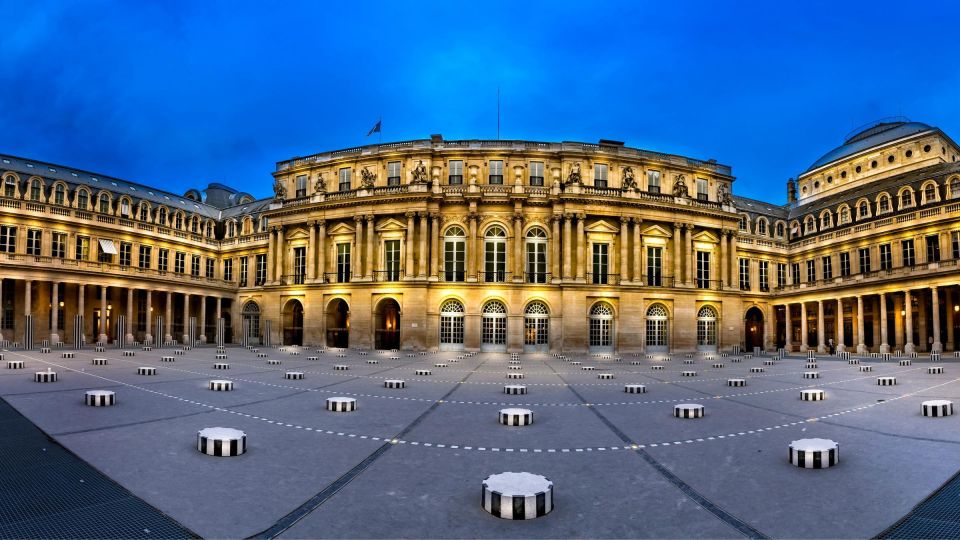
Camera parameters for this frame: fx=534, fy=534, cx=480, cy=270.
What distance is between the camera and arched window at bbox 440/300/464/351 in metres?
58.0

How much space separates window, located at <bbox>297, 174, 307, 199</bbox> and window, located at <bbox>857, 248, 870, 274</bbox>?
68384mm

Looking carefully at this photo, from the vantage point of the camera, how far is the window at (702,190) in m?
65.4

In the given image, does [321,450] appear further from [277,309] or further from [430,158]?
[277,309]

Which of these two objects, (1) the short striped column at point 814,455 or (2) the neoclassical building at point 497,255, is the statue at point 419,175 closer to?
(2) the neoclassical building at point 497,255

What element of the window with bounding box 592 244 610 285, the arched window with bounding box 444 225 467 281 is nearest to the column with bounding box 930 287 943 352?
the window with bounding box 592 244 610 285

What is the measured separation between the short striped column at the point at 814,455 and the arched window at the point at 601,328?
4845 centimetres

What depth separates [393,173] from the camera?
61.7m

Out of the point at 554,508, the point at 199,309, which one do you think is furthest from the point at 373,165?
the point at 554,508

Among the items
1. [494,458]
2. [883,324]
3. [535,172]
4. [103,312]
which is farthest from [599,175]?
[103,312]

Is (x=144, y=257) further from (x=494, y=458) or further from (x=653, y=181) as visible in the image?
(x=494, y=458)

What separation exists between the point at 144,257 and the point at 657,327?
64904 mm

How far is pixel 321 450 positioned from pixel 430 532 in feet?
16.9

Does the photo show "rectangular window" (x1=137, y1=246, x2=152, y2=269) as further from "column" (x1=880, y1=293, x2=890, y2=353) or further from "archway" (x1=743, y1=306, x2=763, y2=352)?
"column" (x1=880, y1=293, x2=890, y2=353)

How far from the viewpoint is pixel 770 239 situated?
248 feet
